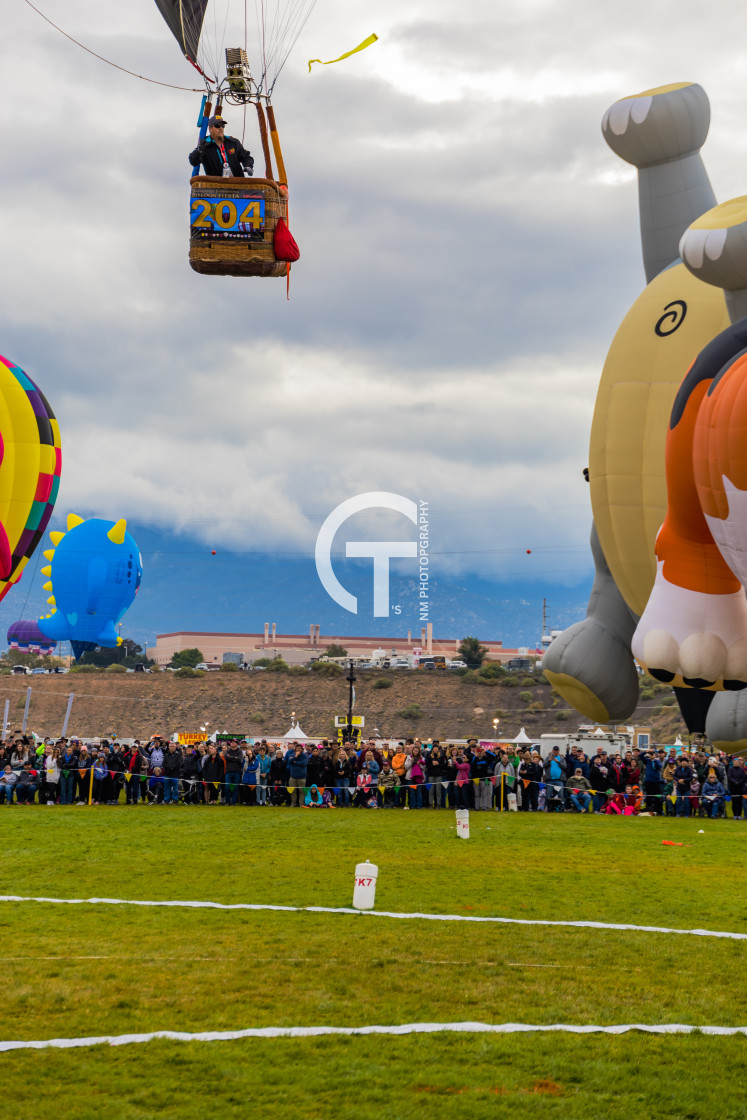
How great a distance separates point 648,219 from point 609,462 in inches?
176

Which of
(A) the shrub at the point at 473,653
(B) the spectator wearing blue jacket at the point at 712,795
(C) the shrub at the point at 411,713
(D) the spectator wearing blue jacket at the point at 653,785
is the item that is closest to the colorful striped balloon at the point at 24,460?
(D) the spectator wearing blue jacket at the point at 653,785

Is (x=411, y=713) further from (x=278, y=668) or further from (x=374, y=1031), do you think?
(x=374, y=1031)

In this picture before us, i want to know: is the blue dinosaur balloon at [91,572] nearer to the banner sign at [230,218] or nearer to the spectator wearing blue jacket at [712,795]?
the spectator wearing blue jacket at [712,795]

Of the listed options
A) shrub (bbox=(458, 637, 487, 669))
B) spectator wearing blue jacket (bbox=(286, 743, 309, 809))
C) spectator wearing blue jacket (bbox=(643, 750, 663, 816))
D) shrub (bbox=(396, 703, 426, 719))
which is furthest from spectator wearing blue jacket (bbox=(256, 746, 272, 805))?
shrub (bbox=(458, 637, 487, 669))

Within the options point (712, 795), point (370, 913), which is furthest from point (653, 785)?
point (370, 913)

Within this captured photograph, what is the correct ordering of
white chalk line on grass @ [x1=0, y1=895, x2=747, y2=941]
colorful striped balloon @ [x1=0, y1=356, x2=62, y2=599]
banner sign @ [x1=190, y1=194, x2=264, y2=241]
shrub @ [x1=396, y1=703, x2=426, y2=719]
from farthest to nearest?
shrub @ [x1=396, y1=703, x2=426, y2=719], colorful striped balloon @ [x1=0, y1=356, x2=62, y2=599], banner sign @ [x1=190, y1=194, x2=264, y2=241], white chalk line on grass @ [x1=0, y1=895, x2=747, y2=941]

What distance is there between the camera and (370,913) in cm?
1020

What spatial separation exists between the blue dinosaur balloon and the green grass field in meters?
40.3

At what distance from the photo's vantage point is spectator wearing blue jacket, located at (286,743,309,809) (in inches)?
891

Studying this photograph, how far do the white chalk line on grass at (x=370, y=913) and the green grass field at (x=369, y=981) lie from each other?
0.20m

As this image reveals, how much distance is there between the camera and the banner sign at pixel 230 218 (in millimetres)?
14820

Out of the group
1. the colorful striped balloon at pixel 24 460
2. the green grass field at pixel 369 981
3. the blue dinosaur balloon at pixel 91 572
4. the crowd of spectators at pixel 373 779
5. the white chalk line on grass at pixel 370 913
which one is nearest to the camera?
the green grass field at pixel 369 981

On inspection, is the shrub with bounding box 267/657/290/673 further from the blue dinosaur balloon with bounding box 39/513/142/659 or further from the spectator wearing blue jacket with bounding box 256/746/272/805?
the spectator wearing blue jacket with bounding box 256/746/272/805

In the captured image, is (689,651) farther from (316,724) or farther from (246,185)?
(316,724)
